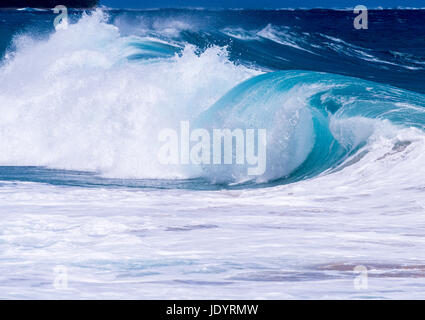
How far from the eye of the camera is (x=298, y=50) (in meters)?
20.2

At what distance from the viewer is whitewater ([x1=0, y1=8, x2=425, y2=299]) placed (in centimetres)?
412

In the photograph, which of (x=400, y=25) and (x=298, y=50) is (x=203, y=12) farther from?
(x=298, y=50)

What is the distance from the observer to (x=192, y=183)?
7734mm
